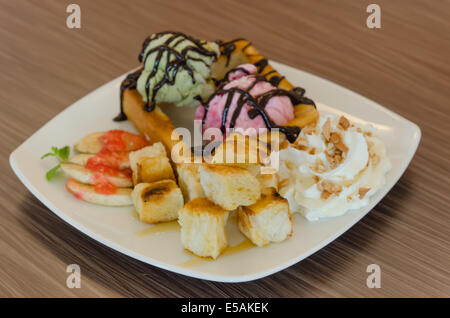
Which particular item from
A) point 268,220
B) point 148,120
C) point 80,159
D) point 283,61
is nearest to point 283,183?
point 268,220

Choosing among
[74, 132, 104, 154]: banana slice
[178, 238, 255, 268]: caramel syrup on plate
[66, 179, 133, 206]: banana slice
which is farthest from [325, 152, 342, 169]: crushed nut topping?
[74, 132, 104, 154]: banana slice

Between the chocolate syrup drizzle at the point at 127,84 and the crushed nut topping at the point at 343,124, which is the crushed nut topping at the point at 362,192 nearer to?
the crushed nut topping at the point at 343,124

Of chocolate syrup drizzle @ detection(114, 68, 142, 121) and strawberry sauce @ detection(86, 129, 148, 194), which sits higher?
chocolate syrup drizzle @ detection(114, 68, 142, 121)

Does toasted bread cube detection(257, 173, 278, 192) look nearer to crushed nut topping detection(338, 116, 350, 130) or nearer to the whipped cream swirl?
the whipped cream swirl

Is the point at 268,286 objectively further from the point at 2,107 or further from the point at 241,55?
the point at 2,107

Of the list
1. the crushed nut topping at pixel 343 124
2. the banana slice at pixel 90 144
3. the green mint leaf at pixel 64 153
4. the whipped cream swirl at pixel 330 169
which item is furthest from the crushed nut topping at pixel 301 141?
the green mint leaf at pixel 64 153

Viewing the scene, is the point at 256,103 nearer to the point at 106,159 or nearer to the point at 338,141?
the point at 338,141
